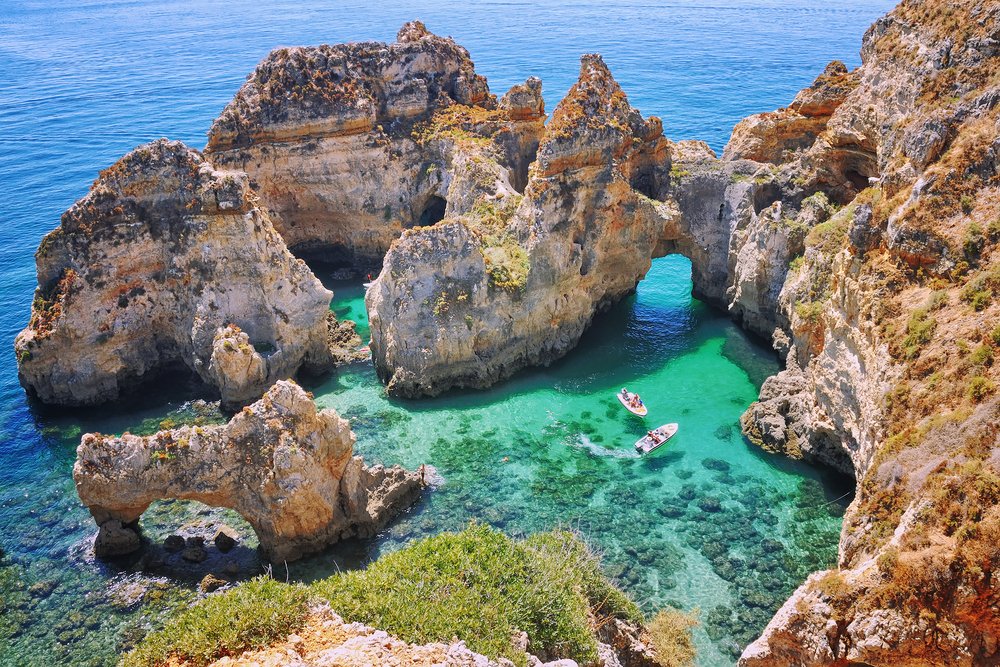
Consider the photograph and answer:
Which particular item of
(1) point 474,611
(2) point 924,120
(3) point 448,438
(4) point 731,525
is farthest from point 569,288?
(1) point 474,611

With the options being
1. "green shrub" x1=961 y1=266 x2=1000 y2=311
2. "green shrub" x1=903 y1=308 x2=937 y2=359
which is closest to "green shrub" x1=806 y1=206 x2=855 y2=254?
"green shrub" x1=903 y1=308 x2=937 y2=359

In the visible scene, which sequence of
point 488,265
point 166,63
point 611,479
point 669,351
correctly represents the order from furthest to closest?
1. point 166,63
2. point 669,351
3. point 488,265
4. point 611,479

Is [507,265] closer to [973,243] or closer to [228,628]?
[973,243]

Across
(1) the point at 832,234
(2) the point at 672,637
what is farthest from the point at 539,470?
(1) the point at 832,234

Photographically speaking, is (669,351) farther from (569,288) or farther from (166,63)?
(166,63)

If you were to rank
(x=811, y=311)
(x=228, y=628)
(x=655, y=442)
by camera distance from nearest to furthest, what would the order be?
(x=228, y=628) < (x=811, y=311) < (x=655, y=442)

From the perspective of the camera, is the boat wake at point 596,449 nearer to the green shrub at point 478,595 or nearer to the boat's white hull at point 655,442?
the boat's white hull at point 655,442

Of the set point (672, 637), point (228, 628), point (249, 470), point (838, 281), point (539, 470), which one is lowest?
point (672, 637)
